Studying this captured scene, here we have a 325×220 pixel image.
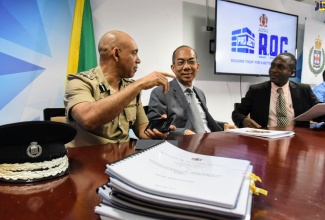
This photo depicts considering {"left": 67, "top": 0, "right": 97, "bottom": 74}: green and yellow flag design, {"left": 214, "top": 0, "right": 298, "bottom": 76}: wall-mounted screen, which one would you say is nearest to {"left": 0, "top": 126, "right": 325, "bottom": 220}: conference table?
{"left": 67, "top": 0, "right": 97, "bottom": 74}: green and yellow flag design

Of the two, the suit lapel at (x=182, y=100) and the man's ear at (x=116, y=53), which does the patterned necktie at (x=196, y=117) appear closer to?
the suit lapel at (x=182, y=100)

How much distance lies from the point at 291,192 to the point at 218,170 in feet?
0.67

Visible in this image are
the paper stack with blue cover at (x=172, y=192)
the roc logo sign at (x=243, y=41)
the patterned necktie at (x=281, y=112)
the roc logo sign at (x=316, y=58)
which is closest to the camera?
the paper stack with blue cover at (x=172, y=192)

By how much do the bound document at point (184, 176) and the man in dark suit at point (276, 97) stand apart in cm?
190

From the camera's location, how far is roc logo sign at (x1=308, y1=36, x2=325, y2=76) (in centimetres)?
486

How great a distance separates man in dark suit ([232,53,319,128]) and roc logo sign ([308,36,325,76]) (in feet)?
9.03

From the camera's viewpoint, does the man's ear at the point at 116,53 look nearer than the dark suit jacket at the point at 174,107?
Yes

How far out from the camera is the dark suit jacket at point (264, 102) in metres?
2.45

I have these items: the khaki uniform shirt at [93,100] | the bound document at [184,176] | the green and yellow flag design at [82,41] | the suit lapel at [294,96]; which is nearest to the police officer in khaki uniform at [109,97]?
the khaki uniform shirt at [93,100]

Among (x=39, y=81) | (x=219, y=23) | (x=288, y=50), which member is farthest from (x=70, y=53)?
(x=288, y=50)

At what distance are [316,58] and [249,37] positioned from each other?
1.90 meters

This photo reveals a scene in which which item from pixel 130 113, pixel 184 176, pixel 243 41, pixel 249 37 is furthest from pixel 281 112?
pixel 184 176

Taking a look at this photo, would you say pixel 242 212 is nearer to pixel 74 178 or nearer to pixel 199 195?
pixel 199 195

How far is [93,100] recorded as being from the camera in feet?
4.26
